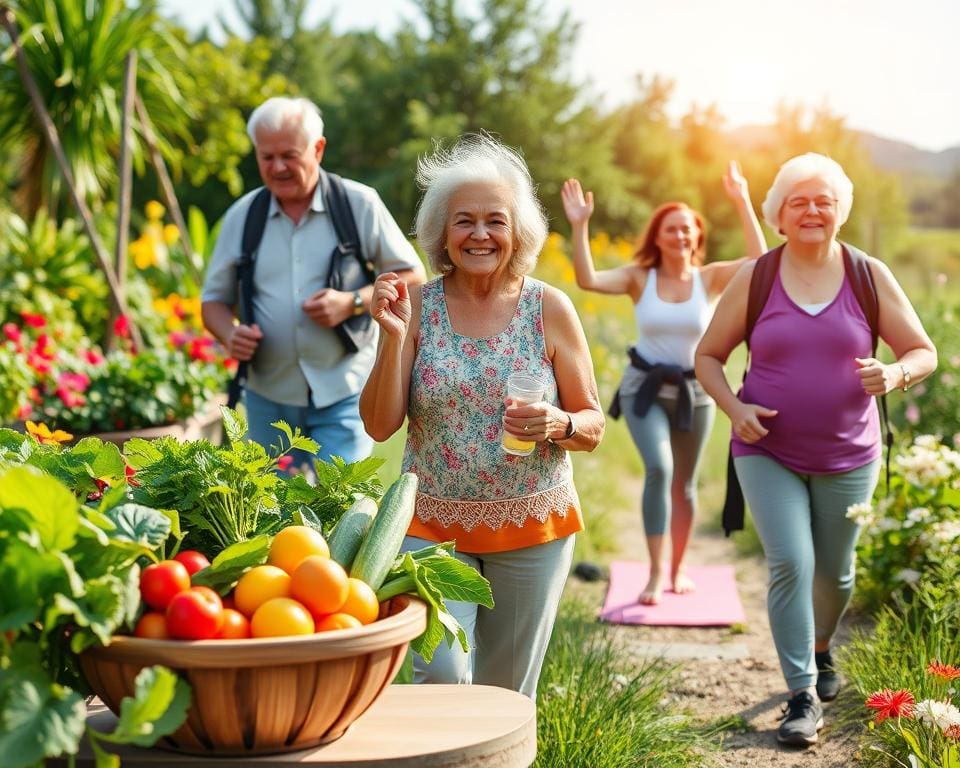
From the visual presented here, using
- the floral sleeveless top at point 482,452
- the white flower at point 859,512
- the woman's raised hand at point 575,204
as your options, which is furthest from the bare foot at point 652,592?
the floral sleeveless top at point 482,452

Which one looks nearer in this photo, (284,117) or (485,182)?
(485,182)

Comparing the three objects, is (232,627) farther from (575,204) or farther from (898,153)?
(898,153)

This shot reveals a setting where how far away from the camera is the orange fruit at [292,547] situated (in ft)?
6.92

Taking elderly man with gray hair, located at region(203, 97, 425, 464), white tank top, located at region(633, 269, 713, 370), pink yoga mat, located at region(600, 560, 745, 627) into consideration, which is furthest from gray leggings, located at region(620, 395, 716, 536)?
elderly man with gray hair, located at region(203, 97, 425, 464)

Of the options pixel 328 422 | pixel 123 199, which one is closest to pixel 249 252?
pixel 328 422

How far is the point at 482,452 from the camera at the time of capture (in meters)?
3.34

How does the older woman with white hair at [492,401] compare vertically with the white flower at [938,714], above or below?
above

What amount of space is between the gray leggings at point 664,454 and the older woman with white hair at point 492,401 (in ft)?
9.39

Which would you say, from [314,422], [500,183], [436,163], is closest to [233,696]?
[500,183]

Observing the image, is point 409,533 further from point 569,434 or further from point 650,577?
point 650,577

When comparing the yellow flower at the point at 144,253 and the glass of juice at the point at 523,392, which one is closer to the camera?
the glass of juice at the point at 523,392

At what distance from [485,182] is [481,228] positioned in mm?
129

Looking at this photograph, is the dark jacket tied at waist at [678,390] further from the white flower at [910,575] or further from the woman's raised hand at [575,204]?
the white flower at [910,575]

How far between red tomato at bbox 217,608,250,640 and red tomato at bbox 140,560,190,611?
0.28 feet
